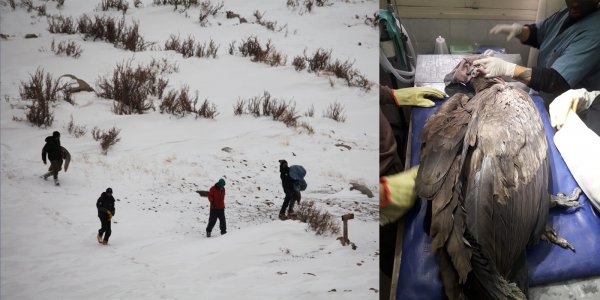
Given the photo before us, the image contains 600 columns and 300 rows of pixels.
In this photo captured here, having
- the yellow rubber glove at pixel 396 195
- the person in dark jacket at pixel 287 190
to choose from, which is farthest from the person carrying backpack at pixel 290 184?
the yellow rubber glove at pixel 396 195

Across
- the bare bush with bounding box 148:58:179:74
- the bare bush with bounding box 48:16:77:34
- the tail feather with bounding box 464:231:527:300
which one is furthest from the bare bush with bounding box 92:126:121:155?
the tail feather with bounding box 464:231:527:300

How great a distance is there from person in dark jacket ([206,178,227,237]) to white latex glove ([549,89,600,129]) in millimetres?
1171

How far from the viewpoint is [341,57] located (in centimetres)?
227

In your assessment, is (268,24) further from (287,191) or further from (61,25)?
(61,25)

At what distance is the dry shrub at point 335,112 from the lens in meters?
2.23

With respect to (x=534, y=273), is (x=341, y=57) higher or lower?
higher

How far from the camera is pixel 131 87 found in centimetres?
216

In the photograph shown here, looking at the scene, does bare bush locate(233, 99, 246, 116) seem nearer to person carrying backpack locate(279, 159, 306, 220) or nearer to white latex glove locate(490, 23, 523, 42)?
person carrying backpack locate(279, 159, 306, 220)

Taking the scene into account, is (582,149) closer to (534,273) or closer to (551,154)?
(551,154)

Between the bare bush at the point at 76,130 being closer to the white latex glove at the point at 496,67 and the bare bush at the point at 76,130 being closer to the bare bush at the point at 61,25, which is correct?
the bare bush at the point at 61,25

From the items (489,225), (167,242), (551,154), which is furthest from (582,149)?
(167,242)

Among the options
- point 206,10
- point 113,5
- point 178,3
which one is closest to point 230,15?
point 206,10

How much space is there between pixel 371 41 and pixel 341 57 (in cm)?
13

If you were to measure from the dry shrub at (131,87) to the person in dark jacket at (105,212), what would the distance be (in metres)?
0.30
